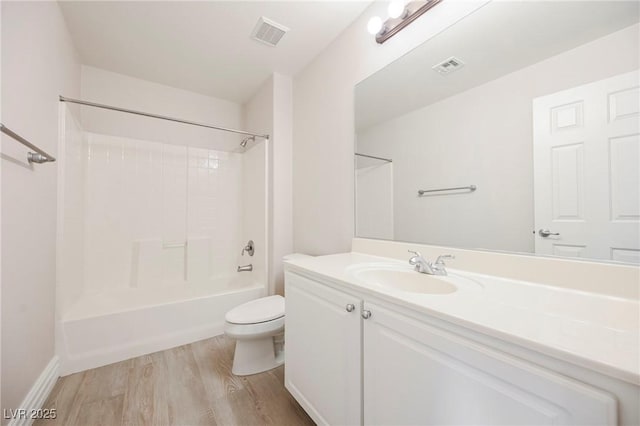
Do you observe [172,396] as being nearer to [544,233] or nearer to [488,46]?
[544,233]

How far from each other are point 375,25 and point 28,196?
2.03 meters

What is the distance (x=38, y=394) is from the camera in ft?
4.13

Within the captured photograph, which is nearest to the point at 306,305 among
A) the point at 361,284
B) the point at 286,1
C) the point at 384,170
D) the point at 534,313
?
the point at 361,284

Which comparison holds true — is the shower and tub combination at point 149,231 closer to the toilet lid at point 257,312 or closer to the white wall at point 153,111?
the white wall at point 153,111

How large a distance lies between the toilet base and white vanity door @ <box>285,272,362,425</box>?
0.42m

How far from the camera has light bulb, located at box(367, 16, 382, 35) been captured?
4.76ft

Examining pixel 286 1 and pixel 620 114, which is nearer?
pixel 620 114

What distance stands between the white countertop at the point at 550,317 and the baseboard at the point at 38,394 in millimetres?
1539

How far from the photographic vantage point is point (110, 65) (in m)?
2.22

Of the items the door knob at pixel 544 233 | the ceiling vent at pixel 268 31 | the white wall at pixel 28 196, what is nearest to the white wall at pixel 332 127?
Answer: the ceiling vent at pixel 268 31

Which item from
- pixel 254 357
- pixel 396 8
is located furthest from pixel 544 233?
pixel 254 357

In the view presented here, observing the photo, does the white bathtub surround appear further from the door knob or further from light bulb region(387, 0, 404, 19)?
light bulb region(387, 0, 404, 19)

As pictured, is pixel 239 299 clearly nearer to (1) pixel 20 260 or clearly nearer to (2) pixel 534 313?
(1) pixel 20 260

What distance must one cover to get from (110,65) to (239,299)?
2360mm
